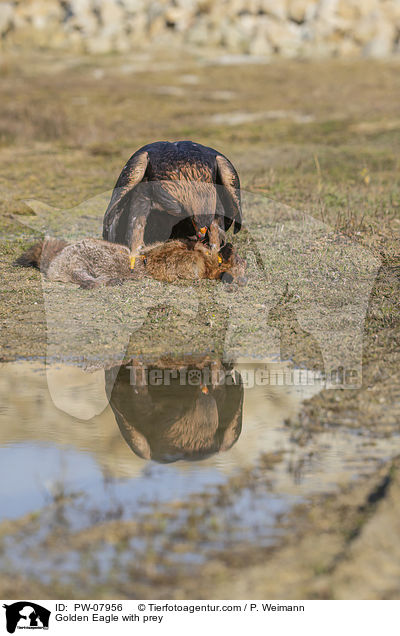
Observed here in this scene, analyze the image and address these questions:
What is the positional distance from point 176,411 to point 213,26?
32.3 meters

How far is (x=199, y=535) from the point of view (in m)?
3.38

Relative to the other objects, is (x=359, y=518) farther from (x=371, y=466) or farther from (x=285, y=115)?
(x=285, y=115)

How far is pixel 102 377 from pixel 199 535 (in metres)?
2.21

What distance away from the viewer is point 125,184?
757cm

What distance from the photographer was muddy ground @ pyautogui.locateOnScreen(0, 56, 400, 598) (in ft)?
10.4

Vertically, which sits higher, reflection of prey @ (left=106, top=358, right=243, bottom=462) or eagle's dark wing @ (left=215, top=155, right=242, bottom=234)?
eagle's dark wing @ (left=215, top=155, right=242, bottom=234)
